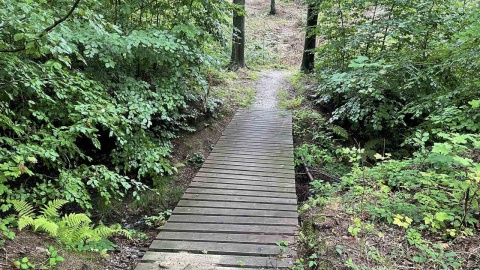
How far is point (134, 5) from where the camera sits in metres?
6.02

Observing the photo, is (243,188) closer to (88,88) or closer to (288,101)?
(88,88)

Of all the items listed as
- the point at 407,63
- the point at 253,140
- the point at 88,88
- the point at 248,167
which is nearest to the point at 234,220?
the point at 248,167

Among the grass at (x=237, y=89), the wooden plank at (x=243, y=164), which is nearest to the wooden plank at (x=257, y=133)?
the wooden plank at (x=243, y=164)

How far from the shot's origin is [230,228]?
4.29 m

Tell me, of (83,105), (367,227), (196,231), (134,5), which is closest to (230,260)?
(196,231)

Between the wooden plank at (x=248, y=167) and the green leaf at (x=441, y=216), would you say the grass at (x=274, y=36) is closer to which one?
the wooden plank at (x=248, y=167)

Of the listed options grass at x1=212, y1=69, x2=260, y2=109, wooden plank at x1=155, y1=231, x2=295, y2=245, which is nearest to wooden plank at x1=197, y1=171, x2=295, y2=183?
wooden plank at x1=155, y1=231, x2=295, y2=245

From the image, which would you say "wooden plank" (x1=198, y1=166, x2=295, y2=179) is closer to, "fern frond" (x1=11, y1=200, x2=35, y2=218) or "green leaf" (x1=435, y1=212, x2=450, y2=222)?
"green leaf" (x1=435, y1=212, x2=450, y2=222)

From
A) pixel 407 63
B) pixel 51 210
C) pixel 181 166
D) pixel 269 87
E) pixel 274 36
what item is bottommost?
pixel 181 166

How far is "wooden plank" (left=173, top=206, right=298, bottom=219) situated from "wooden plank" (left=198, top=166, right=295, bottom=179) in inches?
52.2

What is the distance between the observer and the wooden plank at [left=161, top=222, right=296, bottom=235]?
13.8ft

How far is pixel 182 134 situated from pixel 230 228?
4.32 meters

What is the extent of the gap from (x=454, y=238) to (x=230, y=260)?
246 centimetres

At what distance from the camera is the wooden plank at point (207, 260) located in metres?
3.53
